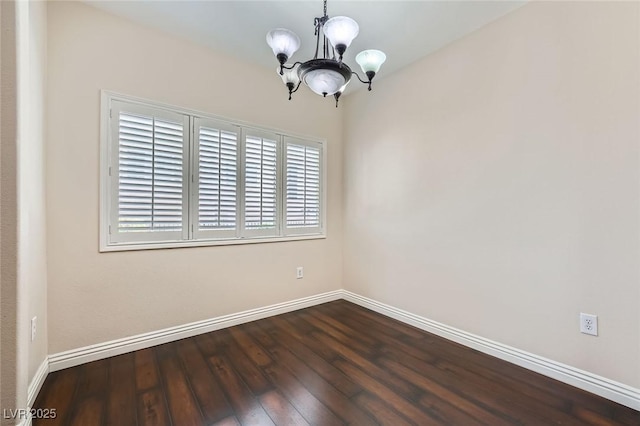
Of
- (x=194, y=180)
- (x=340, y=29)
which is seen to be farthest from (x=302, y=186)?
(x=340, y=29)

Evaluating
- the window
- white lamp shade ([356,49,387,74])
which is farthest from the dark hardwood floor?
white lamp shade ([356,49,387,74])

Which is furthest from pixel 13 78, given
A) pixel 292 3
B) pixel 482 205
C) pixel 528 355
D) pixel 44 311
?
pixel 528 355

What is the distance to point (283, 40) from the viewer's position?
1692 mm

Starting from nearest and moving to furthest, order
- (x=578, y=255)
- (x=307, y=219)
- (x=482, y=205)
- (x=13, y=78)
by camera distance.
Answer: (x=13, y=78) → (x=578, y=255) → (x=482, y=205) → (x=307, y=219)

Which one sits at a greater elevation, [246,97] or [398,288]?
[246,97]

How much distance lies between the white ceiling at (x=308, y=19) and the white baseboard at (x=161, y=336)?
2.70m

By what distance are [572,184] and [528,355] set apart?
1.30 meters

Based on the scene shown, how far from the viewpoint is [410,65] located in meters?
2.94

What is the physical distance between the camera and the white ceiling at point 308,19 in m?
2.14

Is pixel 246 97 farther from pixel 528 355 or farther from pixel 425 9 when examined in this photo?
pixel 528 355

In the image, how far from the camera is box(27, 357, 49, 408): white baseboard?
1.64m

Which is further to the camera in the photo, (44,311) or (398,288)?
(398,288)

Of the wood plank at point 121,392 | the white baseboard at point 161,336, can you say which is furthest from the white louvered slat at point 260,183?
the wood plank at point 121,392

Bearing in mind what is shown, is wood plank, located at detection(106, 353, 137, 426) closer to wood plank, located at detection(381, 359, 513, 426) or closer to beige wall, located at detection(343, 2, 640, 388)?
wood plank, located at detection(381, 359, 513, 426)
